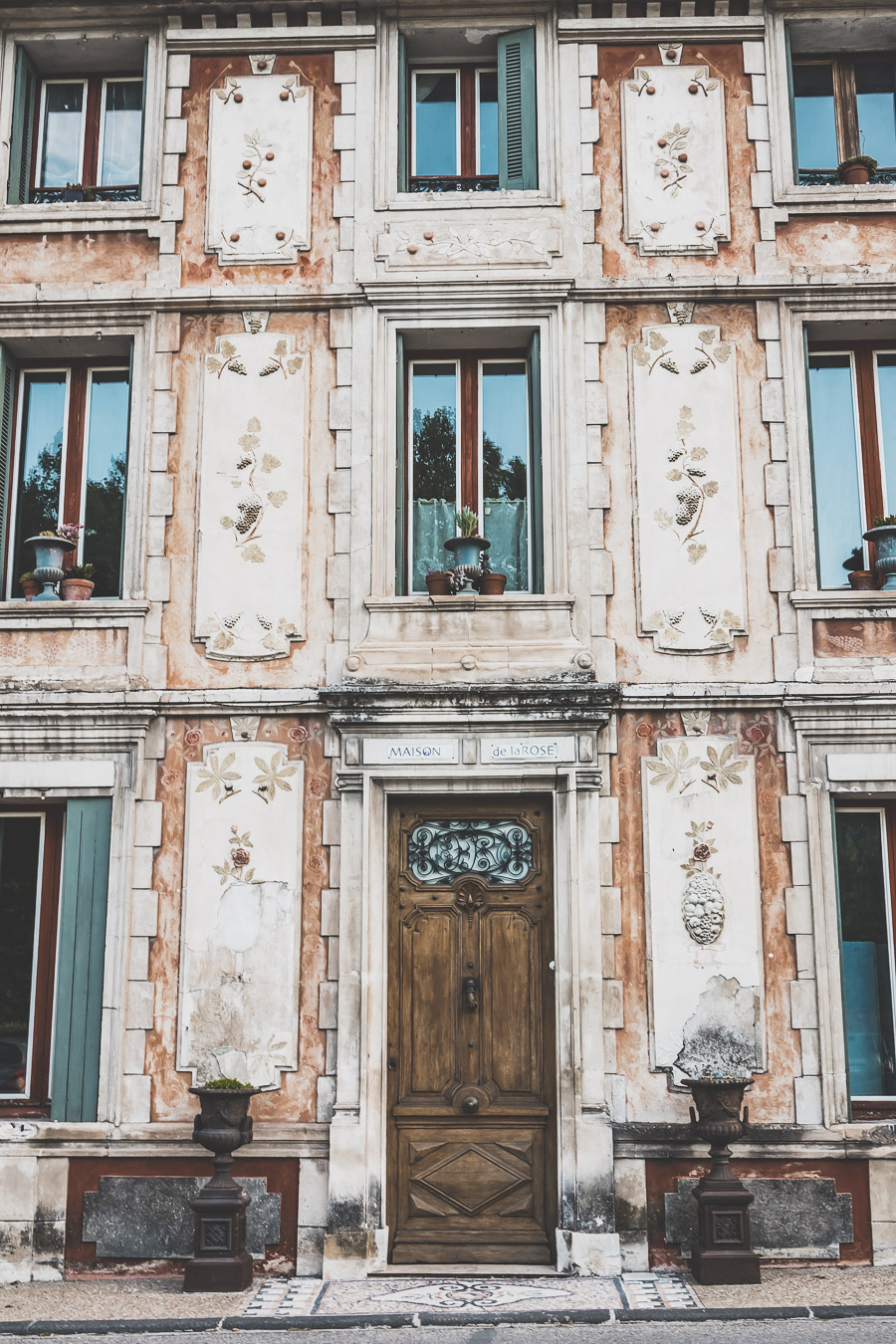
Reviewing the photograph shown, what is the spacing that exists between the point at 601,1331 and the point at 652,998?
7.11 ft

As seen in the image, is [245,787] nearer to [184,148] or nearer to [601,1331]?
[601,1331]

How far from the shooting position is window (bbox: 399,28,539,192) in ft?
32.4

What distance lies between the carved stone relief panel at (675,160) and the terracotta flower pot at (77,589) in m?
4.67

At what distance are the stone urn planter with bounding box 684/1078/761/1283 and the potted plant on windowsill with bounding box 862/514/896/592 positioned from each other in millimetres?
3572

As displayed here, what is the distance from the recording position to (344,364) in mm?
9555

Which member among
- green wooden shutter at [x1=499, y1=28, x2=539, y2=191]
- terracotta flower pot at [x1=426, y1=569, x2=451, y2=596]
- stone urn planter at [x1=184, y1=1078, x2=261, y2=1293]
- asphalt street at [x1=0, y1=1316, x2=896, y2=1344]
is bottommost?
asphalt street at [x1=0, y1=1316, x2=896, y2=1344]

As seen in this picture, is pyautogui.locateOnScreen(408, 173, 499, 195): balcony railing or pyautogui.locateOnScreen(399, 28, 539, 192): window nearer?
pyautogui.locateOnScreen(399, 28, 539, 192): window

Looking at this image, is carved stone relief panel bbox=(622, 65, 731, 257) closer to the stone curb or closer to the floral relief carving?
the floral relief carving

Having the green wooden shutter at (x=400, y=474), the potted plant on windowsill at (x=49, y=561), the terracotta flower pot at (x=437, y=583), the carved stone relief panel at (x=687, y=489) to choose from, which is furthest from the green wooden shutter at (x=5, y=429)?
the carved stone relief panel at (x=687, y=489)

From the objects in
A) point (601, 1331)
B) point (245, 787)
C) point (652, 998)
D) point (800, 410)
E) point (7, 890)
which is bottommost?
point (601, 1331)

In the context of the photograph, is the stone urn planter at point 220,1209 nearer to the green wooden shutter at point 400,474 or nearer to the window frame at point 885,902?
the green wooden shutter at point 400,474

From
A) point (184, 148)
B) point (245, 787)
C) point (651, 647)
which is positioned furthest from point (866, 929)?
point (184, 148)

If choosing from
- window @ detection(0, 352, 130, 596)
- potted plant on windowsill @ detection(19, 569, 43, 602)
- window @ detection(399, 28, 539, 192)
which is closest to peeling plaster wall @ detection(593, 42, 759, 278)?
window @ detection(399, 28, 539, 192)

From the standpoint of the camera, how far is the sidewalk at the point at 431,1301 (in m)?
7.25
